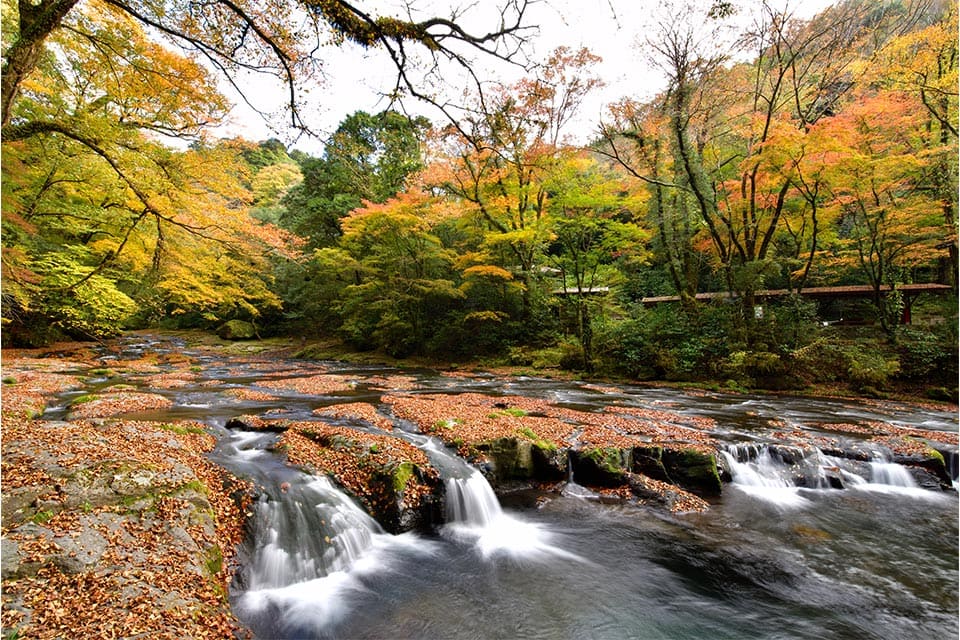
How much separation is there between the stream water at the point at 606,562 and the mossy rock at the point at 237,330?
24987 millimetres

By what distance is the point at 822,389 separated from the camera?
12.5 m

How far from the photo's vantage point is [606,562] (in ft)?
15.3

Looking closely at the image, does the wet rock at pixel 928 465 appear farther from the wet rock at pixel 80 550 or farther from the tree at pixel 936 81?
the wet rock at pixel 80 550

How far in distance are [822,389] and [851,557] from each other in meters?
9.80

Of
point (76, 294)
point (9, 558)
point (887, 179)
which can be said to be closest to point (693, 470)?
point (9, 558)

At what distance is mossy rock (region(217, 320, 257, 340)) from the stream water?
984 inches

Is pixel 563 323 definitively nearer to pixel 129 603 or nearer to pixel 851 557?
pixel 851 557

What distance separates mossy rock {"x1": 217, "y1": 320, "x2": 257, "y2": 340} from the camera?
28906 mm

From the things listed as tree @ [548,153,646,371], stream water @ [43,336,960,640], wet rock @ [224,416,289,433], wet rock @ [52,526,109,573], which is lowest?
stream water @ [43,336,960,640]

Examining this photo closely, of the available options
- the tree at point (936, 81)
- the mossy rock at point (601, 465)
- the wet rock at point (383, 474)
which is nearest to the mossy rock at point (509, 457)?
the mossy rock at point (601, 465)

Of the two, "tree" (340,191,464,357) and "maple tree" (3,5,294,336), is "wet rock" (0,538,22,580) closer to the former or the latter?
"maple tree" (3,5,294,336)

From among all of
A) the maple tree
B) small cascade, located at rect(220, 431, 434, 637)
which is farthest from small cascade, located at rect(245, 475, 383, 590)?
the maple tree

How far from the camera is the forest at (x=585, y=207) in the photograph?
843cm

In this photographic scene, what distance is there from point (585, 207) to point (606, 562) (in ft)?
44.5
